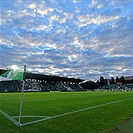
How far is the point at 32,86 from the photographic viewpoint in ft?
295

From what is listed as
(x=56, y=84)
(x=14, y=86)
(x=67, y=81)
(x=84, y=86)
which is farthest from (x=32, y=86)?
(x=84, y=86)

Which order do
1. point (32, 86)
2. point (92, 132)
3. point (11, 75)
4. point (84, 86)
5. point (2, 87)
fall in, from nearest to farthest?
point (92, 132) → point (11, 75) → point (2, 87) → point (32, 86) → point (84, 86)

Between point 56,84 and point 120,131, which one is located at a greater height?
point 56,84

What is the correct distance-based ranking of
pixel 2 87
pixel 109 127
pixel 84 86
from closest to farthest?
pixel 109 127, pixel 2 87, pixel 84 86

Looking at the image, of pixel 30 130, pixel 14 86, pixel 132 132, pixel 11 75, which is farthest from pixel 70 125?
pixel 14 86

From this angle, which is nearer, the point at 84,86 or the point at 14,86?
the point at 14,86

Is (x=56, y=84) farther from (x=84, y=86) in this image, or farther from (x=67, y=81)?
(x=84, y=86)

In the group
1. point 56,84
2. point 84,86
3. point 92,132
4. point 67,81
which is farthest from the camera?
point 84,86

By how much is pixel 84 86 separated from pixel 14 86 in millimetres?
64523

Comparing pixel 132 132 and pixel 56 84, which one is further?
pixel 56 84

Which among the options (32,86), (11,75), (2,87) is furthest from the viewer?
(32,86)

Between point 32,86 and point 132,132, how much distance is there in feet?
280

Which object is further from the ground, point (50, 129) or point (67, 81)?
point (67, 81)

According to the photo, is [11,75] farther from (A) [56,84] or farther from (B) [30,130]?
(A) [56,84]
